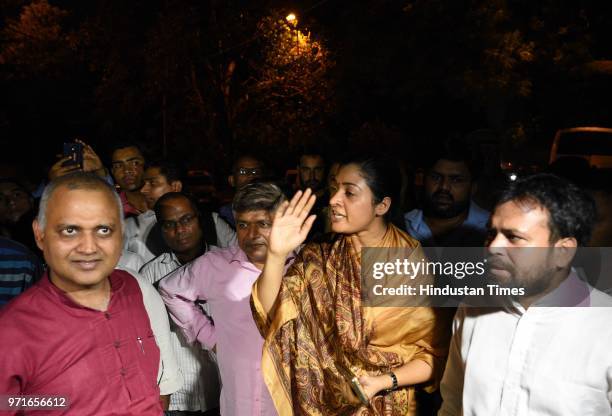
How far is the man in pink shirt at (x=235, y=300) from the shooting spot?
10.8ft

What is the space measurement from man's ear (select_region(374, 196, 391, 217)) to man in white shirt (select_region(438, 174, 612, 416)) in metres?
0.85

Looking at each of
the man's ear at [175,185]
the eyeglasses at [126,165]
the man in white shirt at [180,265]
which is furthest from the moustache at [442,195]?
the eyeglasses at [126,165]

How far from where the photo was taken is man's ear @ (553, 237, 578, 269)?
7.64ft

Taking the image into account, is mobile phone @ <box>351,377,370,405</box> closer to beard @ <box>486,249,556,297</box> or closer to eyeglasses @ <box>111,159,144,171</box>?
beard @ <box>486,249,556,297</box>

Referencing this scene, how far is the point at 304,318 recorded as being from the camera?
3105 mm

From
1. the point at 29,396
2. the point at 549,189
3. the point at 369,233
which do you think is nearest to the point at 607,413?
the point at 549,189

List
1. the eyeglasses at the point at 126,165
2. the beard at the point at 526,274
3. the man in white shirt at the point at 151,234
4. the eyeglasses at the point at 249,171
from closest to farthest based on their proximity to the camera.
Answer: the beard at the point at 526,274
the man in white shirt at the point at 151,234
the eyeglasses at the point at 126,165
the eyeglasses at the point at 249,171

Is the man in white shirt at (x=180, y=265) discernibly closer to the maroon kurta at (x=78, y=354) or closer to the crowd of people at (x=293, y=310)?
the crowd of people at (x=293, y=310)

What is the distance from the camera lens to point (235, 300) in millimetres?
3451

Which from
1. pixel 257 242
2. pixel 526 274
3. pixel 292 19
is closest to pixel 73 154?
pixel 257 242

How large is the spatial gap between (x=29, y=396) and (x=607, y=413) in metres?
2.01

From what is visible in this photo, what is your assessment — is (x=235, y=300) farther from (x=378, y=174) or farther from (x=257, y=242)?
(x=378, y=174)

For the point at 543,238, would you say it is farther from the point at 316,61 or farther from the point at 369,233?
the point at 316,61

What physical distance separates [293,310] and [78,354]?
3.63 feet
